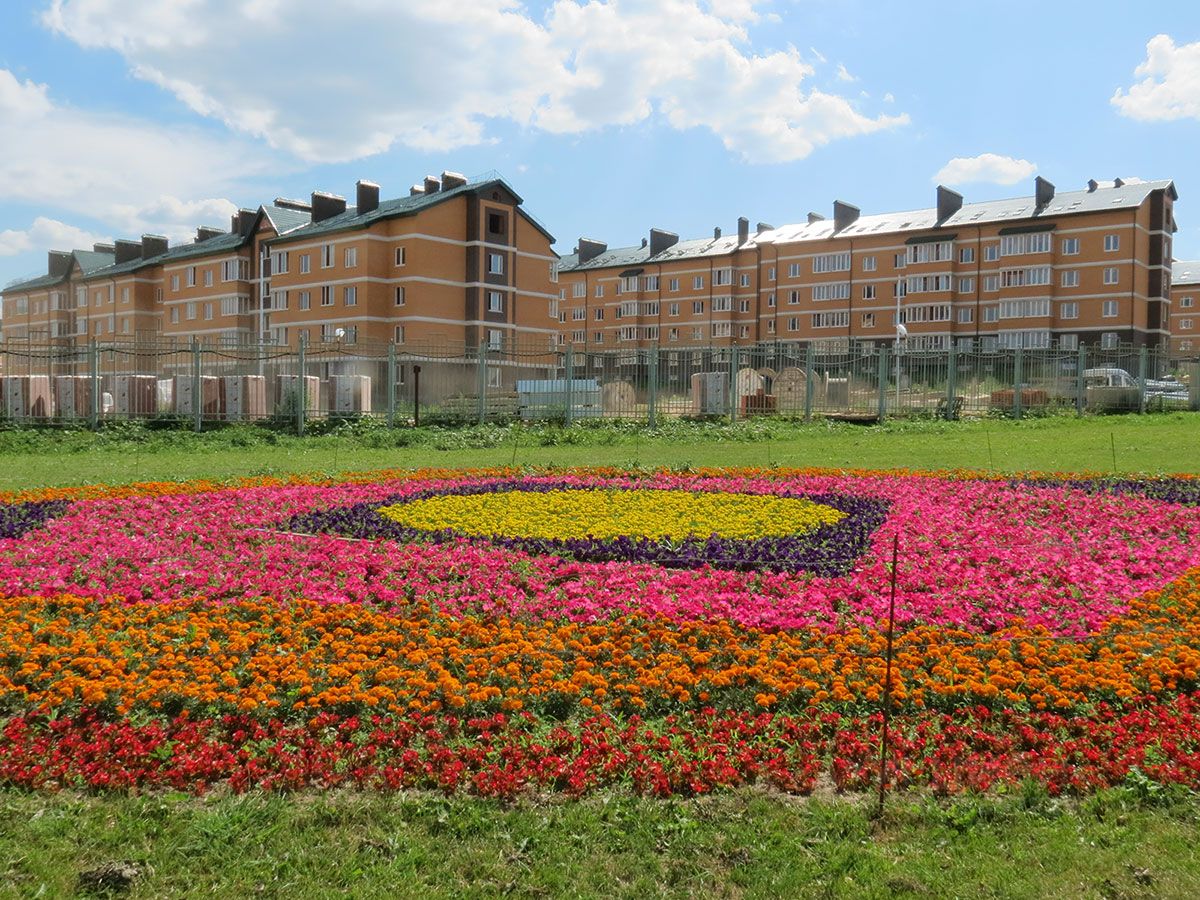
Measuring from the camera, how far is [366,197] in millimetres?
58312

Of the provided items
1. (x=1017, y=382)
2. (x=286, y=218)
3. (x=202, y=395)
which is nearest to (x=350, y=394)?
(x=202, y=395)

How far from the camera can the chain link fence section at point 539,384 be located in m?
25.1

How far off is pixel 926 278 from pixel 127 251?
5981 centimetres

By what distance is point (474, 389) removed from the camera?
91.5 ft

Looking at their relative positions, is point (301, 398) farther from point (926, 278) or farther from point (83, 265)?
point (83, 265)

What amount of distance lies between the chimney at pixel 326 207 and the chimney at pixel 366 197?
235 centimetres

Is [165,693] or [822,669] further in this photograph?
[822,669]

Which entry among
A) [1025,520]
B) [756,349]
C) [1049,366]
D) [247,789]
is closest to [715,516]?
[1025,520]

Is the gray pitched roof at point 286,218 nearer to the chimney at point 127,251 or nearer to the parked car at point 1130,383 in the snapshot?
the chimney at point 127,251

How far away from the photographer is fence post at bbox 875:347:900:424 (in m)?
29.9

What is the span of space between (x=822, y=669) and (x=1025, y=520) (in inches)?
239

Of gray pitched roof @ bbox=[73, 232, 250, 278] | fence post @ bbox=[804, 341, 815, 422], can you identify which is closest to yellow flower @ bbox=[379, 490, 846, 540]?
fence post @ bbox=[804, 341, 815, 422]

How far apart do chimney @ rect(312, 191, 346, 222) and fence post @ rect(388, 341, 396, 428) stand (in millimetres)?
37729

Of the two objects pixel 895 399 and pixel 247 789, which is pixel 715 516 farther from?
pixel 895 399
